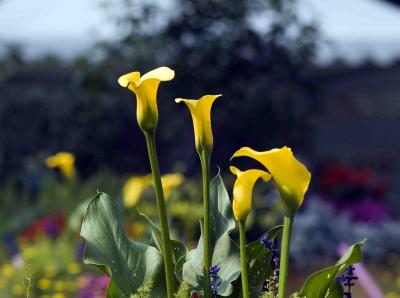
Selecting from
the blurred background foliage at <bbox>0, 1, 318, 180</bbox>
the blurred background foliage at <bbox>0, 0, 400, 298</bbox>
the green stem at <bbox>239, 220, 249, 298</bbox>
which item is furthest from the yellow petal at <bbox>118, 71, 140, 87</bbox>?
the blurred background foliage at <bbox>0, 1, 318, 180</bbox>

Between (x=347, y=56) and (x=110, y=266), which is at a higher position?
(x=110, y=266)

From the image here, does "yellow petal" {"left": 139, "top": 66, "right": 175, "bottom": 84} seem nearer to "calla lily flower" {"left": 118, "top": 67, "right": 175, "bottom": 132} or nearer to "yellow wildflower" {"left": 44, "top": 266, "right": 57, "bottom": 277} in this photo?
"calla lily flower" {"left": 118, "top": 67, "right": 175, "bottom": 132}

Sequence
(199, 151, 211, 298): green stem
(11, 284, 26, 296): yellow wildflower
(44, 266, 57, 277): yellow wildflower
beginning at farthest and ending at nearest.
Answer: (44, 266, 57, 277): yellow wildflower
(11, 284, 26, 296): yellow wildflower
(199, 151, 211, 298): green stem

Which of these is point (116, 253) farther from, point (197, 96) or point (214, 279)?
point (197, 96)

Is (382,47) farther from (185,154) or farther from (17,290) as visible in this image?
(17,290)

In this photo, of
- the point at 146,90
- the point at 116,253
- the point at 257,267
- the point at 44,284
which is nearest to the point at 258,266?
the point at 257,267

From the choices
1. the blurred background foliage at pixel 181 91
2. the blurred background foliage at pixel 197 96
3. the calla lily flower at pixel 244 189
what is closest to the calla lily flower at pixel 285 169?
the calla lily flower at pixel 244 189

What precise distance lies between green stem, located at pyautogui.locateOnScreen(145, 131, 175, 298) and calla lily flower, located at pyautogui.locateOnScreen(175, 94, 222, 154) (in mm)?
77

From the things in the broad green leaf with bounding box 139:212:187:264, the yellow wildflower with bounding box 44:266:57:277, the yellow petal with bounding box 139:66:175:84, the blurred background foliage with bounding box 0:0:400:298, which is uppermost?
the yellow petal with bounding box 139:66:175:84

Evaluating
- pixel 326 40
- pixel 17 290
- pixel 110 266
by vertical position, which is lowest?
pixel 326 40

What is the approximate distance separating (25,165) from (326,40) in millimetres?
2868

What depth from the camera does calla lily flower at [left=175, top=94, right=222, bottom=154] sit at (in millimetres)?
1614

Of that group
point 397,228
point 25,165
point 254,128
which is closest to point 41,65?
point 25,165

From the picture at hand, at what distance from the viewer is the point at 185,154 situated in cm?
950
